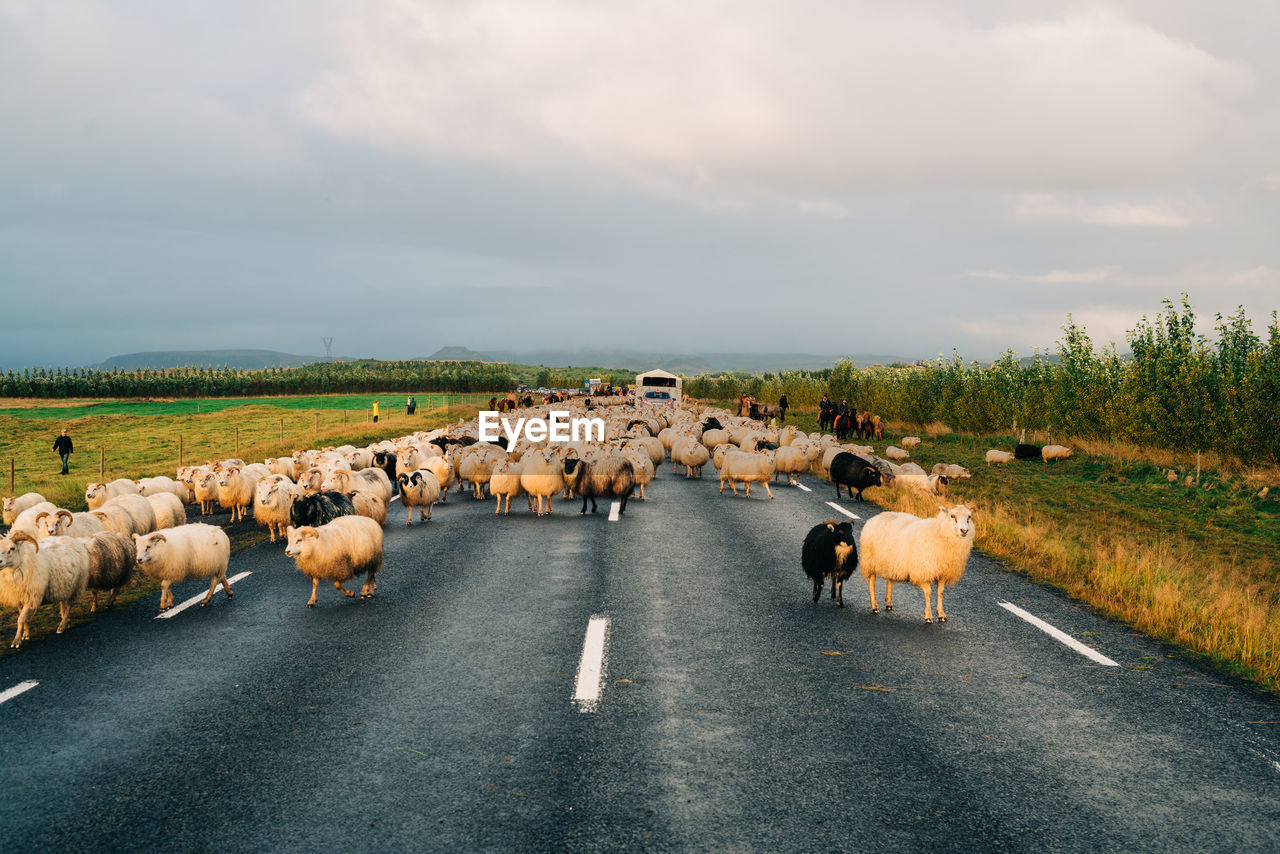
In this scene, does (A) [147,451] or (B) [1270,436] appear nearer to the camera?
(B) [1270,436]

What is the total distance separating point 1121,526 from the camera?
16.9m

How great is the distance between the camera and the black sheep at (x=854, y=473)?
19.2 m

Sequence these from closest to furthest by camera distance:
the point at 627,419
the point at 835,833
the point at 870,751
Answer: the point at 835,833 → the point at 870,751 → the point at 627,419

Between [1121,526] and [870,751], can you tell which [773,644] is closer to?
[870,751]

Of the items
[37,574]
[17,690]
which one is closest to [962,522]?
[17,690]

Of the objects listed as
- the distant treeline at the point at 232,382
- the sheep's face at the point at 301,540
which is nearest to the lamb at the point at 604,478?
the sheep's face at the point at 301,540

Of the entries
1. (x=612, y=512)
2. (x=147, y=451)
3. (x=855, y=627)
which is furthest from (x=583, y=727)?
(x=147, y=451)

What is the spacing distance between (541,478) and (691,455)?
8102 millimetres

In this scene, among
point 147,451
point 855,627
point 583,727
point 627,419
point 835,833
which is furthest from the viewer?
point 147,451

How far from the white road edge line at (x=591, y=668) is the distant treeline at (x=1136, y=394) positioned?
2565 centimetres

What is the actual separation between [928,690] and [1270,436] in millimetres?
24771

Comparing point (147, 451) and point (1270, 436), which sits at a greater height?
point (1270, 436)

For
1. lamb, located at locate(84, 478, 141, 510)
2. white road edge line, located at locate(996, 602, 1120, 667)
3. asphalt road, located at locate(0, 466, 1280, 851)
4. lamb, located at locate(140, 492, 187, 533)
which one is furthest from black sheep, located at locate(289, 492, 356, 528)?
white road edge line, located at locate(996, 602, 1120, 667)

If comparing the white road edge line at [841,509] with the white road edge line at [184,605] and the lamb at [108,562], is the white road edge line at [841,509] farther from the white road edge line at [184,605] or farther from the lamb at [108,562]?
the lamb at [108,562]
